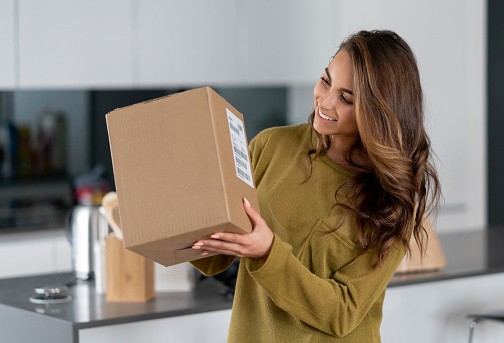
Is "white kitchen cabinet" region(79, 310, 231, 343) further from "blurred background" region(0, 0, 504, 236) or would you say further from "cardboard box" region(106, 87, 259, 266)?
"blurred background" region(0, 0, 504, 236)

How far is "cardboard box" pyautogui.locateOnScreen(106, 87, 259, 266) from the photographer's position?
3.34 ft

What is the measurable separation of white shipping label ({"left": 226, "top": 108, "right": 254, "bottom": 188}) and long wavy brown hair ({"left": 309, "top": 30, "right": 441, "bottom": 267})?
217 millimetres

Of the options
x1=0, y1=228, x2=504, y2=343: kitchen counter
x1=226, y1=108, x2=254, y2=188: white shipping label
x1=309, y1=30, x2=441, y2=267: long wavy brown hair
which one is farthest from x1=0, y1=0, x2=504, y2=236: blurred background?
x1=226, y1=108, x2=254, y2=188: white shipping label

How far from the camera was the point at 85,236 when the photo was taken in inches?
77.0

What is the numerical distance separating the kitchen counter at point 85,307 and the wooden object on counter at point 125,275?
0.09 feet

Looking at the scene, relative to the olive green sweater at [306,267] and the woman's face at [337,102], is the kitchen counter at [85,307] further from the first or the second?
the woman's face at [337,102]

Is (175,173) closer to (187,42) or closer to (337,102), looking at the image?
(337,102)

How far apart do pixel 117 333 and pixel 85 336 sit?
0.08 meters

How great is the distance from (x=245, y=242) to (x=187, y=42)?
255cm

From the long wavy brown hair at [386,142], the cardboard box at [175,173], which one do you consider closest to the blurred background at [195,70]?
the long wavy brown hair at [386,142]

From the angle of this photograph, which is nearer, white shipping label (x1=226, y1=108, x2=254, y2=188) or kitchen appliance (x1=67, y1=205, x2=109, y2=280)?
white shipping label (x1=226, y1=108, x2=254, y2=188)

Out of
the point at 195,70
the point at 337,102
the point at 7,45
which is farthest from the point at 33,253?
the point at 337,102

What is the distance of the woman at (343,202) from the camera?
122 cm

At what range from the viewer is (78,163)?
11.6 feet
